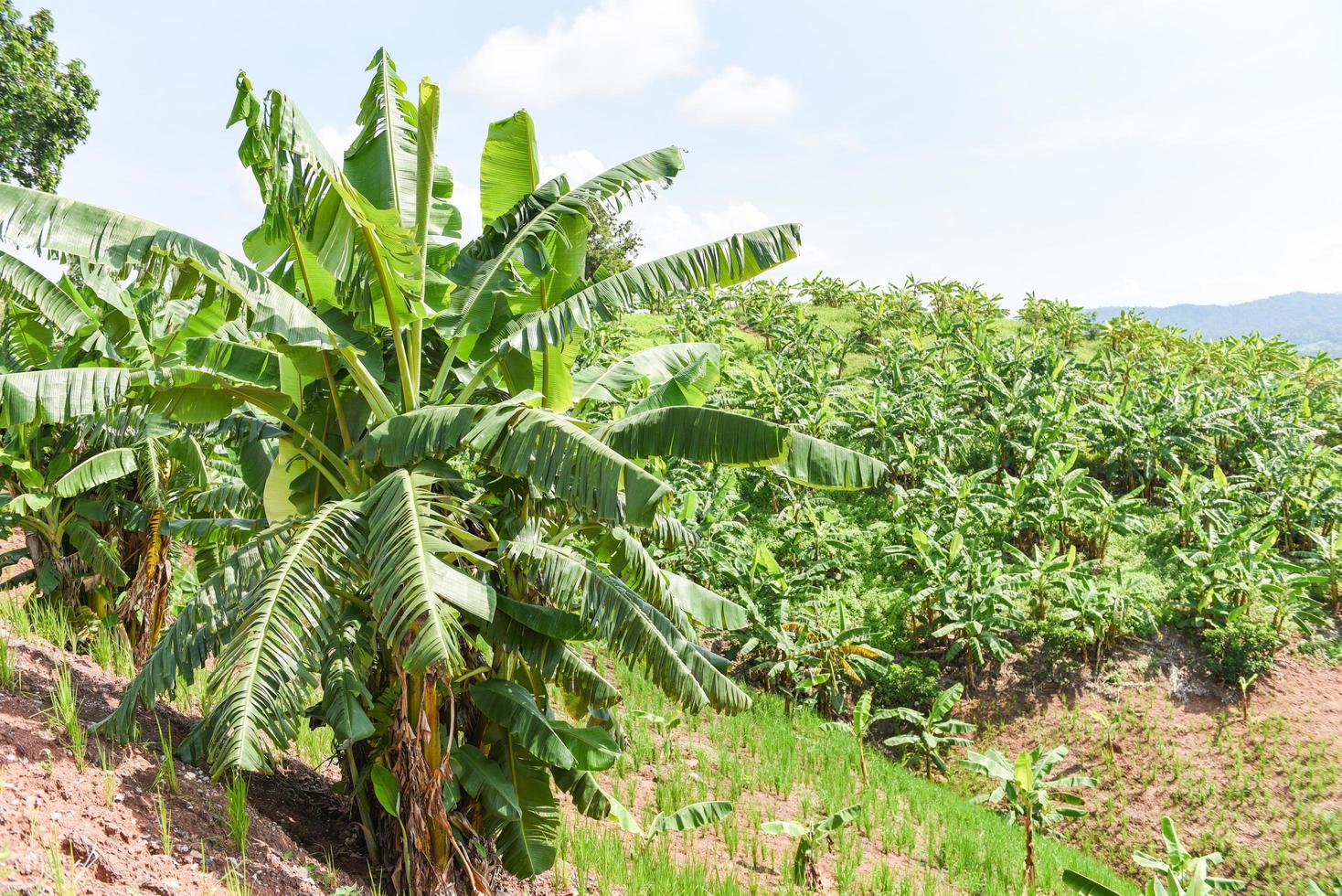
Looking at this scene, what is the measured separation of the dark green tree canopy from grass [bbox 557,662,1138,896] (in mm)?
19713

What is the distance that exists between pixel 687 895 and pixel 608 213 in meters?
4.32

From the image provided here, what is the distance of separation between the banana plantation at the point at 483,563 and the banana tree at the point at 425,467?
0.08 feet

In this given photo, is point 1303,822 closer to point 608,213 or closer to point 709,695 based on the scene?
point 709,695

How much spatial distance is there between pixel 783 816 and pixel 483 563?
13.8ft

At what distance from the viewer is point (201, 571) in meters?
6.61

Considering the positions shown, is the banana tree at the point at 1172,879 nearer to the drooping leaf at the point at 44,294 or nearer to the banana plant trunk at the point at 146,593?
the banana plant trunk at the point at 146,593

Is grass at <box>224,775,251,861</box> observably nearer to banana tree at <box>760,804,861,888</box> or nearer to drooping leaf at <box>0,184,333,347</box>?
drooping leaf at <box>0,184,333,347</box>

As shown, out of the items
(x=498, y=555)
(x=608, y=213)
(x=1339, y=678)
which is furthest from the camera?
(x=1339, y=678)

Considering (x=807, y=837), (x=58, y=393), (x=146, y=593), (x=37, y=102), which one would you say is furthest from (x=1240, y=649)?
(x=37, y=102)

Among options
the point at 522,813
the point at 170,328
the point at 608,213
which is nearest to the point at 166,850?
the point at 522,813

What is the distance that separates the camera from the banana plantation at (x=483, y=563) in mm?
4410

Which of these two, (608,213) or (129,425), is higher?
(608,213)

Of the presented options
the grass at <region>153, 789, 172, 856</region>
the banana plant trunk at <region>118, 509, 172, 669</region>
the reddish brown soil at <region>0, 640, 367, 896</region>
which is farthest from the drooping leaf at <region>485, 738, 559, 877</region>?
the banana plant trunk at <region>118, 509, 172, 669</region>

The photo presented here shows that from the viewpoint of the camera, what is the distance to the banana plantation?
14.5ft
